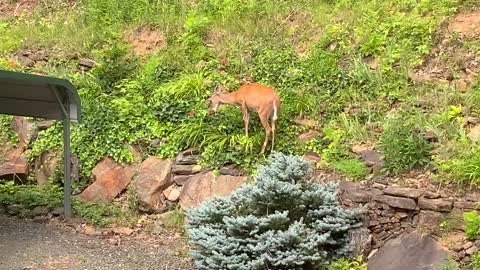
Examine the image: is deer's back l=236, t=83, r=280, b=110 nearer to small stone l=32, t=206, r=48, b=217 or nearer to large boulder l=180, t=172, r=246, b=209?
large boulder l=180, t=172, r=246, b=209

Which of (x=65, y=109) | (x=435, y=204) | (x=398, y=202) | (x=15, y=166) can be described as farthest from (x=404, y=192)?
(x=15, y=166)

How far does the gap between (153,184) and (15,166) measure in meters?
2.87

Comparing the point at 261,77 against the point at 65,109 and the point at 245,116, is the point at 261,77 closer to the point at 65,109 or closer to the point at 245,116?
the point at 245,116

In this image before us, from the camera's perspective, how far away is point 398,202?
7703 mm

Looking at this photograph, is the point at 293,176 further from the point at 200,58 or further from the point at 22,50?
the point at 22,50

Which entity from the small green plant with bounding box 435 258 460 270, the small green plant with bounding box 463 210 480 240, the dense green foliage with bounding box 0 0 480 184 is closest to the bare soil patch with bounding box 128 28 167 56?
the dense green foliage with bounding box 0 0 480 184

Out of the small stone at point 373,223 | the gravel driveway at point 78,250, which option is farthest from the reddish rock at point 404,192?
the gravel driveway at point 78,250

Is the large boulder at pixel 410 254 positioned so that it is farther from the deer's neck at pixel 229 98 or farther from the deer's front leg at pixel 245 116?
the deer's neck at pixel 229 98

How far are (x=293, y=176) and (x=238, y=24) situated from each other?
16.6 feet

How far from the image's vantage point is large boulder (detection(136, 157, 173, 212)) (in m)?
9.98

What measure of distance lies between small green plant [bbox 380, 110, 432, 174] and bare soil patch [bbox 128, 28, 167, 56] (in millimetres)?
5418

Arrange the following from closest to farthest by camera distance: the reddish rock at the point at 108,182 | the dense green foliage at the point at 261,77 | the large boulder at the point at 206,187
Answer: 1. the dense green foliage at the point at 261,77
2. the large boulder at the point at 206,187
3. the reddish rock at the point at 108,182

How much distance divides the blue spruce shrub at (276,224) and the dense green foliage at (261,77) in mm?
1033

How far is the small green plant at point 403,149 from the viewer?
823cm
